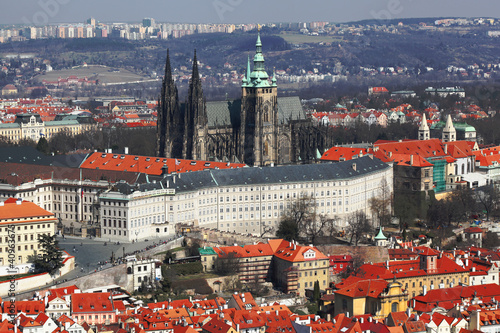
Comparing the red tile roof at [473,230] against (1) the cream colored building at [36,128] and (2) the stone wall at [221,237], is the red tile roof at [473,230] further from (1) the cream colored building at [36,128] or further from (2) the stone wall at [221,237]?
(1) the cream colored building at [36,128]

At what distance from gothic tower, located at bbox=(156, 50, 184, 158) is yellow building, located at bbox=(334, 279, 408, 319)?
46.1 meters

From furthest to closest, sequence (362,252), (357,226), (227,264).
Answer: (357,226) → (362,252) → (227,264)

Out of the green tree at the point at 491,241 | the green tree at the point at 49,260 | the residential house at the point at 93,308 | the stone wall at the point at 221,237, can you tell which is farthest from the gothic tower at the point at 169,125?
the residential house at the point at 93,308

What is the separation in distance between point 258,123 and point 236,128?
2350 millimetres

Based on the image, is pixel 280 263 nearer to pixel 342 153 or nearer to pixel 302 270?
pixel 302 270

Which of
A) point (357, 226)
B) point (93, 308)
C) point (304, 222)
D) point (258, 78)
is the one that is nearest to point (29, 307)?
point (93, 308)

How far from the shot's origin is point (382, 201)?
114000mm

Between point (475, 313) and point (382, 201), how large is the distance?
128 ft

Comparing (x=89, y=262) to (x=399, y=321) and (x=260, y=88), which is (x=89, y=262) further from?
(x=260, y=88)

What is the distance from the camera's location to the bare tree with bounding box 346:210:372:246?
10229 centimetres

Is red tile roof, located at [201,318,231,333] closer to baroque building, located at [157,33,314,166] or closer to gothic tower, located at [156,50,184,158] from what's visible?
baroque building, located at [157,33,314,166]

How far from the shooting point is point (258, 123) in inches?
5002

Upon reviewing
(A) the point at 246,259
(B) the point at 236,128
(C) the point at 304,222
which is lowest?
(A) the point at 246,259

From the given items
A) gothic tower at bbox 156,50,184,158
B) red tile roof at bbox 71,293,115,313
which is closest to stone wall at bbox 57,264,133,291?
red tile roof at bbox 71,293,115,313
